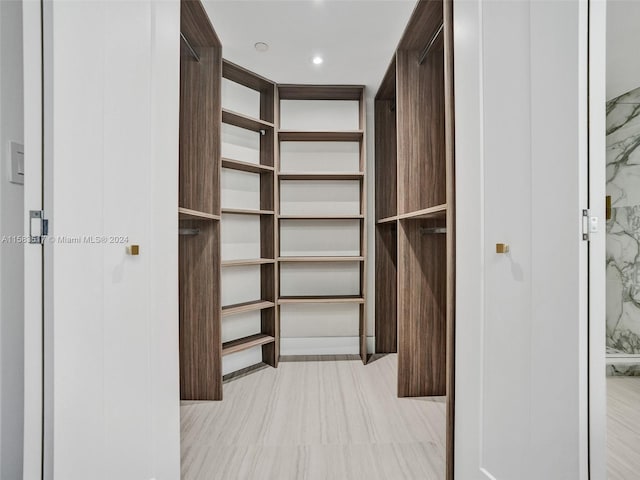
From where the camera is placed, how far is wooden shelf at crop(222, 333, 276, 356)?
233 centimetres

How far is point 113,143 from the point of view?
3.26ft

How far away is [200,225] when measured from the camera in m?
2.13

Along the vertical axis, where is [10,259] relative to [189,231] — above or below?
below

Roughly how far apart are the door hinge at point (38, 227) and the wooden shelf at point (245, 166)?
1485 millimetres

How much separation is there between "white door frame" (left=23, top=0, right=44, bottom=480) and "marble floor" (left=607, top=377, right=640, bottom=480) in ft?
4.86

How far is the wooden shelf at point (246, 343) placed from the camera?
2332 millimetres

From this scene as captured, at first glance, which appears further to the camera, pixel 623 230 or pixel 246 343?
pixel 246 343

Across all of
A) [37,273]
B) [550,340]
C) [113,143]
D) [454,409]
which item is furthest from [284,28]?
[454,409]

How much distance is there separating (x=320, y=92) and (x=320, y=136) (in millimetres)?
376

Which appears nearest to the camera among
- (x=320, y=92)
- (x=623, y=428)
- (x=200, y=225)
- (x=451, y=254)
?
(x=623, y=428)

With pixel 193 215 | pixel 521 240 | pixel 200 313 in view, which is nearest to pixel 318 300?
pixel 200 313

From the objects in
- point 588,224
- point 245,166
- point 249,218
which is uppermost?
point 245,166

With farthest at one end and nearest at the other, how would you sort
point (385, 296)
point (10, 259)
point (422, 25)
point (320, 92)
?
1. point (385, 296)
2. point (320, 92)
3. point (422, 25)
4. point (10, 259)

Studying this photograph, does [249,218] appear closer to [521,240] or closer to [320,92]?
[320,92]
